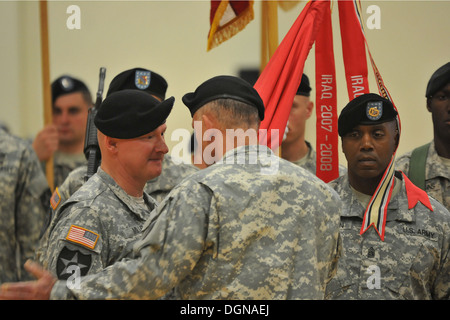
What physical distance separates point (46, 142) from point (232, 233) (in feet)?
10.2

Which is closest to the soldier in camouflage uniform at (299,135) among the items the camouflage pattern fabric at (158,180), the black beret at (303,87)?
the black beret at (303,87)

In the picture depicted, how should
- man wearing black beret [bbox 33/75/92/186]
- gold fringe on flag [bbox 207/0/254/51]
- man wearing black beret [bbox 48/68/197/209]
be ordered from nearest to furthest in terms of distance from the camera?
1. man wearing black beret [bbox 48/68/197/209]
2. gold fringe on flag [bbox 207/0/254/51]
3. man wearing black beret [bbox 33/75/92/186]

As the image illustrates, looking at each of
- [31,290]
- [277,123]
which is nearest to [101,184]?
[31,290]

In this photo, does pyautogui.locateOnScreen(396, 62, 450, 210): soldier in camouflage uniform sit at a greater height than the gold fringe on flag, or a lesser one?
lesser

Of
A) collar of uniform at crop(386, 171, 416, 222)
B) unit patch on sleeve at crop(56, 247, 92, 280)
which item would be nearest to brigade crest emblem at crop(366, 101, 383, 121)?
collar of uniform at crop(386, 171, 416, 222)

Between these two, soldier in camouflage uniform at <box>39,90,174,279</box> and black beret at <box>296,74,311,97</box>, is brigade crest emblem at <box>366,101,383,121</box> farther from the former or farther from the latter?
black beret at <box>296,74,311,97</box>

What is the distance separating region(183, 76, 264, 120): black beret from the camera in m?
2.45

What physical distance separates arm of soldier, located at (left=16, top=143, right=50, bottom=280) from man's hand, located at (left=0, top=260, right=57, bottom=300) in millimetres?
1837

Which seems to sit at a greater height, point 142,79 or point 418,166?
point 142,79

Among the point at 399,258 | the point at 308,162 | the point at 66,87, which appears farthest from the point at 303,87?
the point at 66,87

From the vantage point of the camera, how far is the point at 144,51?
5.91m

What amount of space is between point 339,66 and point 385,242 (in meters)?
2.77

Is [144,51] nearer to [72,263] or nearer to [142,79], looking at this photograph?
[142,79]

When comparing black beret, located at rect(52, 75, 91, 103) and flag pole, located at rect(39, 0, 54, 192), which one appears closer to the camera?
flag pole, located at rect(39, 0, 54, 192)
